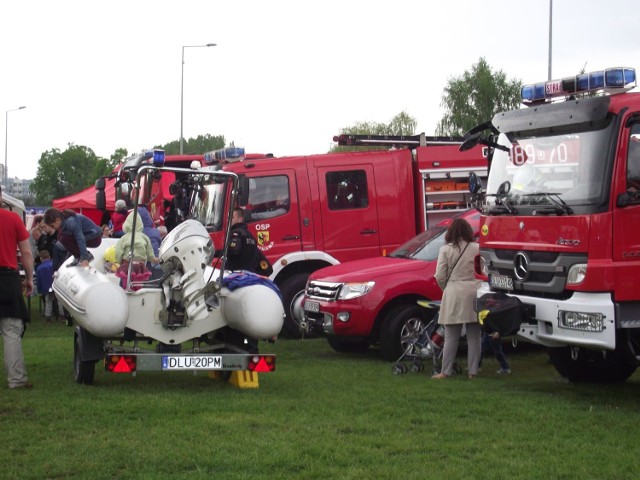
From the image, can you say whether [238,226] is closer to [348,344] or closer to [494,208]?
[348,344]

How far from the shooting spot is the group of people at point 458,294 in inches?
454

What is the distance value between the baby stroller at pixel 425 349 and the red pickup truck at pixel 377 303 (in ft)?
2.46

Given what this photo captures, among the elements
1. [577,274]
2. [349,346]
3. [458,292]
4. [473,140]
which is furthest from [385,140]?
[577,274]

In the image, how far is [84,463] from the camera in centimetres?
734

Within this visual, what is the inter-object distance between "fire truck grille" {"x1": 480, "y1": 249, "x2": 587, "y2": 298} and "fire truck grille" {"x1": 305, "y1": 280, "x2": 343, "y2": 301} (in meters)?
3.06

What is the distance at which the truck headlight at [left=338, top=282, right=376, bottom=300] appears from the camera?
43.4 feet

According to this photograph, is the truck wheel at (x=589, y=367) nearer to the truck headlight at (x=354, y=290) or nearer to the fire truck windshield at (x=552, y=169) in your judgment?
the fire truck windshield at (x=552, y=169)

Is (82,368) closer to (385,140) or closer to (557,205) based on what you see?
(557,205)

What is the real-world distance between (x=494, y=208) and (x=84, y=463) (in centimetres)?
515

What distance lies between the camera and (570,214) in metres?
9.46

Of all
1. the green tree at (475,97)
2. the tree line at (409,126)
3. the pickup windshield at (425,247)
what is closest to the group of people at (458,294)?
the pickup windshield at (425,247)

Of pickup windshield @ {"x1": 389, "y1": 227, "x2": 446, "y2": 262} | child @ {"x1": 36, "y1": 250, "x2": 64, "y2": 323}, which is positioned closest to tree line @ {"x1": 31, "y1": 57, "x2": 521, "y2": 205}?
A: child @ {"x1": 36, "y1": 250, "x2": 64, "y2": 323}

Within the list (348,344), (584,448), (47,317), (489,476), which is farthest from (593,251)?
(47,317)

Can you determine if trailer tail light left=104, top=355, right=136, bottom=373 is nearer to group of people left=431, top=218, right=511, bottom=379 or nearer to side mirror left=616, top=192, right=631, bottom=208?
group of people left=431, top=218, right=511, bottom=379
